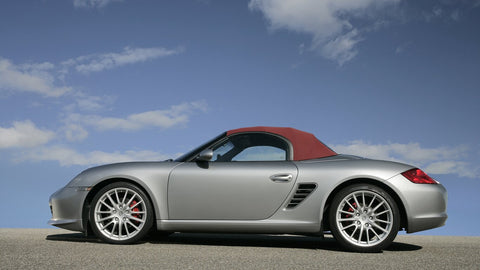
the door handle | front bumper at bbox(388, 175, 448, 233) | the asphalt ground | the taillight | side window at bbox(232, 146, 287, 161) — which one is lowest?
the asphalt ground

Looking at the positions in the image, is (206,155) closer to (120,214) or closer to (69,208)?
(120,214)

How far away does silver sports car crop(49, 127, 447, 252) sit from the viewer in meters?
5.29

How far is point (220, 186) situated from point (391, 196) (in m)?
2.03

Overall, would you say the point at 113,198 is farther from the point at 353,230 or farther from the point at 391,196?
the point at 391,196

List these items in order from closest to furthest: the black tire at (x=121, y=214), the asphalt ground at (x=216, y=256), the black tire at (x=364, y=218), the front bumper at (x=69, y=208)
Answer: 1. the asphalt ground at (x=216, y=256)
2. the black tire at (x=364, y=218)
3. the black tire at (x=121, y=214)
4. the front bumper at (x=69, y=208)

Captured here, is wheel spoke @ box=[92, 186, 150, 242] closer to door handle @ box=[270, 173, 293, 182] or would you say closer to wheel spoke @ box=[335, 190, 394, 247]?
door handle @ box=[270, 173, 293, 182]

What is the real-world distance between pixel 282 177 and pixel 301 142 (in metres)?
0.60

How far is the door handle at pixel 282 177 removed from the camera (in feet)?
A: 17.7

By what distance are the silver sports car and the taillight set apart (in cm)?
1

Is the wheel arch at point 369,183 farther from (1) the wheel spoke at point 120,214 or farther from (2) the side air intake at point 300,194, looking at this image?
(1) the wheel spoke at point 120,214

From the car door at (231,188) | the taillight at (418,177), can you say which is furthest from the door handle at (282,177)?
the taillight at (418,177)

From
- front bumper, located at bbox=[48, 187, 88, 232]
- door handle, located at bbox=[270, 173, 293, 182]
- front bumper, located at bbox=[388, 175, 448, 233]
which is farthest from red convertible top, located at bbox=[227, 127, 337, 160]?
front bumper, located at bbox=[48, 187, 88, 232]

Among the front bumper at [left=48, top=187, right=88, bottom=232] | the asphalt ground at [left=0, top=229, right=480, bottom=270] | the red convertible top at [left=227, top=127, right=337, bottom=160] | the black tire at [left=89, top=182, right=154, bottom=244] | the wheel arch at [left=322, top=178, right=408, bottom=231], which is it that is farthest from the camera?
the front bumper at [left=48, top=187, right=88, bottom=232]

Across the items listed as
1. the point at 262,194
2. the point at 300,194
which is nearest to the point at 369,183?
the point at 300,194
